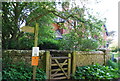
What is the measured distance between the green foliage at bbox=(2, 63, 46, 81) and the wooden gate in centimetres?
29

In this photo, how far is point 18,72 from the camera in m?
3.23

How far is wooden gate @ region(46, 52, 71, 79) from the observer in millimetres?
3729

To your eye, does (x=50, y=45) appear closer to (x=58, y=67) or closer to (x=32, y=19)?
(x=58, y=67)

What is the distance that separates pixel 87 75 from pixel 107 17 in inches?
83.5

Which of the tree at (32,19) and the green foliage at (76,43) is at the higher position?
the tree at (32,19)

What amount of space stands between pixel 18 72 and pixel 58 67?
1.39 meters

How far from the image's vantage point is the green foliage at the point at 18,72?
301cm

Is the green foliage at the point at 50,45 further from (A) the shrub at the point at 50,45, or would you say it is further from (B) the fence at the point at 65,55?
(B) the fence at the point at 65,55

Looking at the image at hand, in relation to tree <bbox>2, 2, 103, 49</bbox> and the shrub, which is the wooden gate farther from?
the shrub

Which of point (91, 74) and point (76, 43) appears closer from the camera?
point (91, 74)

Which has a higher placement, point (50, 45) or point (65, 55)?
point (50, 45)

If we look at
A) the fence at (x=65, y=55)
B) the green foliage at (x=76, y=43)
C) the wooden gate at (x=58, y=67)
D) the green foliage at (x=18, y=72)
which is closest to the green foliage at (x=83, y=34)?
the green foliage at (x=76, y=43)

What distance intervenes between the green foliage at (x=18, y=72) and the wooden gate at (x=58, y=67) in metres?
0.29

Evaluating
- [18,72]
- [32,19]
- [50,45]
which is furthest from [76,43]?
[18,72]
